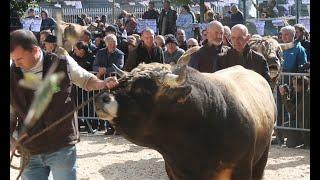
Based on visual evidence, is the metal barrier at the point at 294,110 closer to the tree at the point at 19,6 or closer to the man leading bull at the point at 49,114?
the man leading bull at the point at 49,114

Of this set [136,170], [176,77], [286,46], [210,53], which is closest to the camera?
[176,77]

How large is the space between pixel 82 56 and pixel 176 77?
24.7 ft

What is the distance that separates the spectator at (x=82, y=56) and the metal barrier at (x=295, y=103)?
3.83 m

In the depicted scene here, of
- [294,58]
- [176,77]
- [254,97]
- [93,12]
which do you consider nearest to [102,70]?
[294,58]

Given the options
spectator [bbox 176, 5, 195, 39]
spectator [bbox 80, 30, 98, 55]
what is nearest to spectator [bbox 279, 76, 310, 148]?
spectator [bbox 80, 30, 98, 55]

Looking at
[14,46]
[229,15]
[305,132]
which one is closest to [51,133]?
[14,46]

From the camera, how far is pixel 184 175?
4633mm

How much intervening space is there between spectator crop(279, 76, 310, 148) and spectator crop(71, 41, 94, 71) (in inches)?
154

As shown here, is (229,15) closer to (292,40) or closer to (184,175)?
(292,40)

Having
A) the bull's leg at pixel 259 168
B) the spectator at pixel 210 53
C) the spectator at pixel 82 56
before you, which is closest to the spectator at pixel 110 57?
the spectator at pixel 82 56

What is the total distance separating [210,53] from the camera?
305 inches

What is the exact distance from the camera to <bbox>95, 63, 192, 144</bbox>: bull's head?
12.9 ft

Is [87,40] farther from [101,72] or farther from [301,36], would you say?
[301,36]

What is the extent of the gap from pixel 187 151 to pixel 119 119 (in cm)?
78
